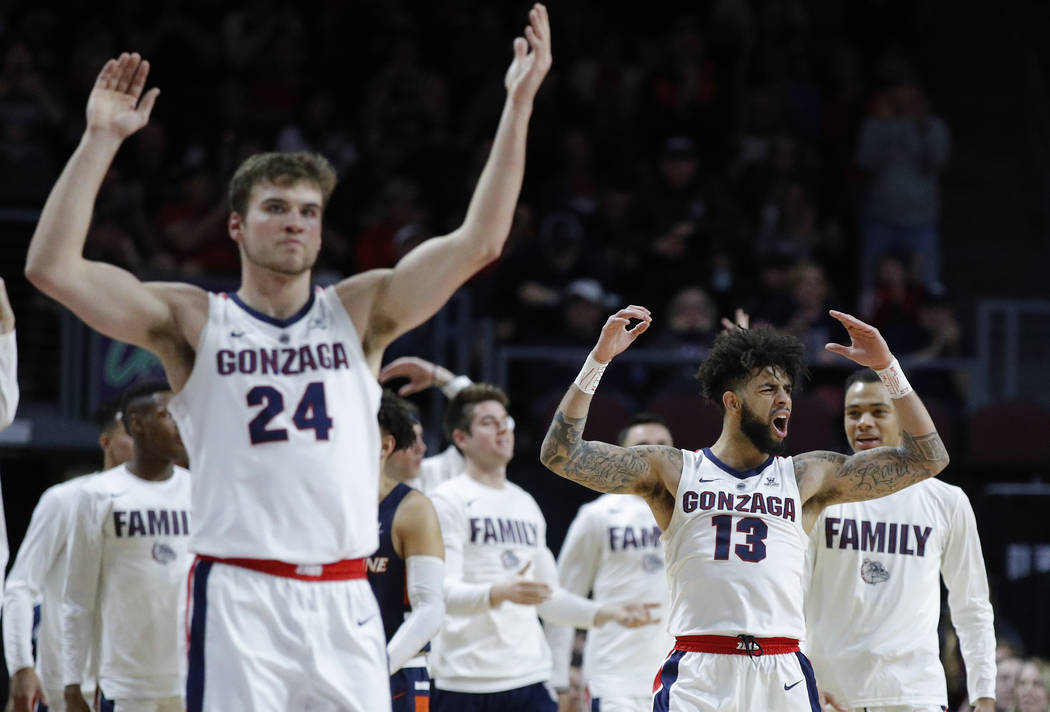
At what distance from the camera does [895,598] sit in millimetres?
7109

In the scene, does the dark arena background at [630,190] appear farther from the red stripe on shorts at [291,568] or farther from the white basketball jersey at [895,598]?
the red stripe on shorts at [291,568]

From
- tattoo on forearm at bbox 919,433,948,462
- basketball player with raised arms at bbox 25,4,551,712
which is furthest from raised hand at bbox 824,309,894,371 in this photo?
basketball player with raised arms at bbox 25,4,551,712

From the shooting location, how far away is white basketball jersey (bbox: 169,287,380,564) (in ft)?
15.1

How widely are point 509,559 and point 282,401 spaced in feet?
14.7

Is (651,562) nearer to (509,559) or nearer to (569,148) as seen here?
(509,559)

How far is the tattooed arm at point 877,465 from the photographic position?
247 inches

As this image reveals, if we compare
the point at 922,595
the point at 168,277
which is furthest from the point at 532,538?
the point at 168,277

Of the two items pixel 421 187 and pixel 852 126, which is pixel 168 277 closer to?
pixel 421 187

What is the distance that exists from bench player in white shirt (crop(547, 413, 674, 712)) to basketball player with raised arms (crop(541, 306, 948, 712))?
282cm

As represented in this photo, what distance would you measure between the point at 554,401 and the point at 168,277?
312 centimetres

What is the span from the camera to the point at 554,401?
11.9 m

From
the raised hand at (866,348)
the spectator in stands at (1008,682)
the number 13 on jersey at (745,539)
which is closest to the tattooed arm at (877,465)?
the raised hand at (866,348)

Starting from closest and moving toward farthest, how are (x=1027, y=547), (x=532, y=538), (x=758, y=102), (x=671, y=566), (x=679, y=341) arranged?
(x=671, y=566) → (x=532, y=538) → (x=1027, y=547) → (x=679, y=341) → (x=758, y=102)

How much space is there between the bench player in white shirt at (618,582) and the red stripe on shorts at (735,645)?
3.03 metres
